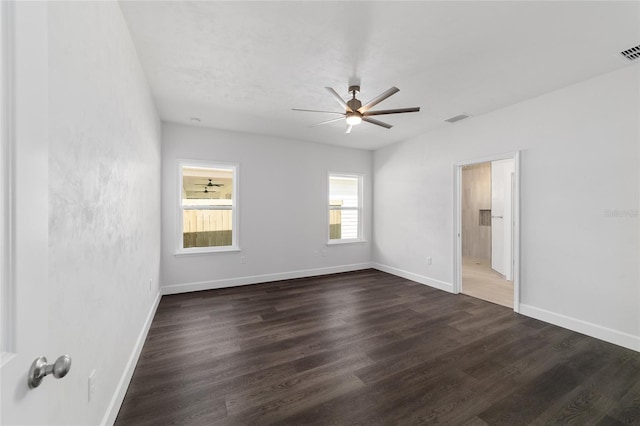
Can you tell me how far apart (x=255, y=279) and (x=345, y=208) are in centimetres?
241

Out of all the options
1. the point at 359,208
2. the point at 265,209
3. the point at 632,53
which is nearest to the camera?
the point at 632,53

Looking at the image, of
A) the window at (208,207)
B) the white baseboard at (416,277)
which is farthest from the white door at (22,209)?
the white baseboard at (416,277)

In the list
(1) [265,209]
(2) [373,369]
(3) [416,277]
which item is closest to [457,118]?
(3) [416,277]

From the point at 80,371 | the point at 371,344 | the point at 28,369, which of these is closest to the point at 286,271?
the point at 371,344

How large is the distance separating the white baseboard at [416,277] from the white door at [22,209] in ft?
15.3

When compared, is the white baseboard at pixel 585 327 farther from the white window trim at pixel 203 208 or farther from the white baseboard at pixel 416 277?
the white window trim at pixel 203 208

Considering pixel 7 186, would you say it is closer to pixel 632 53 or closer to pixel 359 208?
pixel 632 53

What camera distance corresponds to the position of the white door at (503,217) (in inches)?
200

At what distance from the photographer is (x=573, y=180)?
9.73ft

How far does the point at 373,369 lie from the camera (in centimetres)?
225

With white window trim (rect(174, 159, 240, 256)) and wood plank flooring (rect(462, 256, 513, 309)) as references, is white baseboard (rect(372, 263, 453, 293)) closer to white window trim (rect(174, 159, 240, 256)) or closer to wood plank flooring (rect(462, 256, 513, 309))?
wood plank flooring (rect(462, 256, 513, 309))

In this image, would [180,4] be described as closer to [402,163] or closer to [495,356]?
[495,356]

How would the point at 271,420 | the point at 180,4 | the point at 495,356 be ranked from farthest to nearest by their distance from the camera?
the point at 495,356
the point at 180,4
the point at 271,420

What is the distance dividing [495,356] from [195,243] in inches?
171
